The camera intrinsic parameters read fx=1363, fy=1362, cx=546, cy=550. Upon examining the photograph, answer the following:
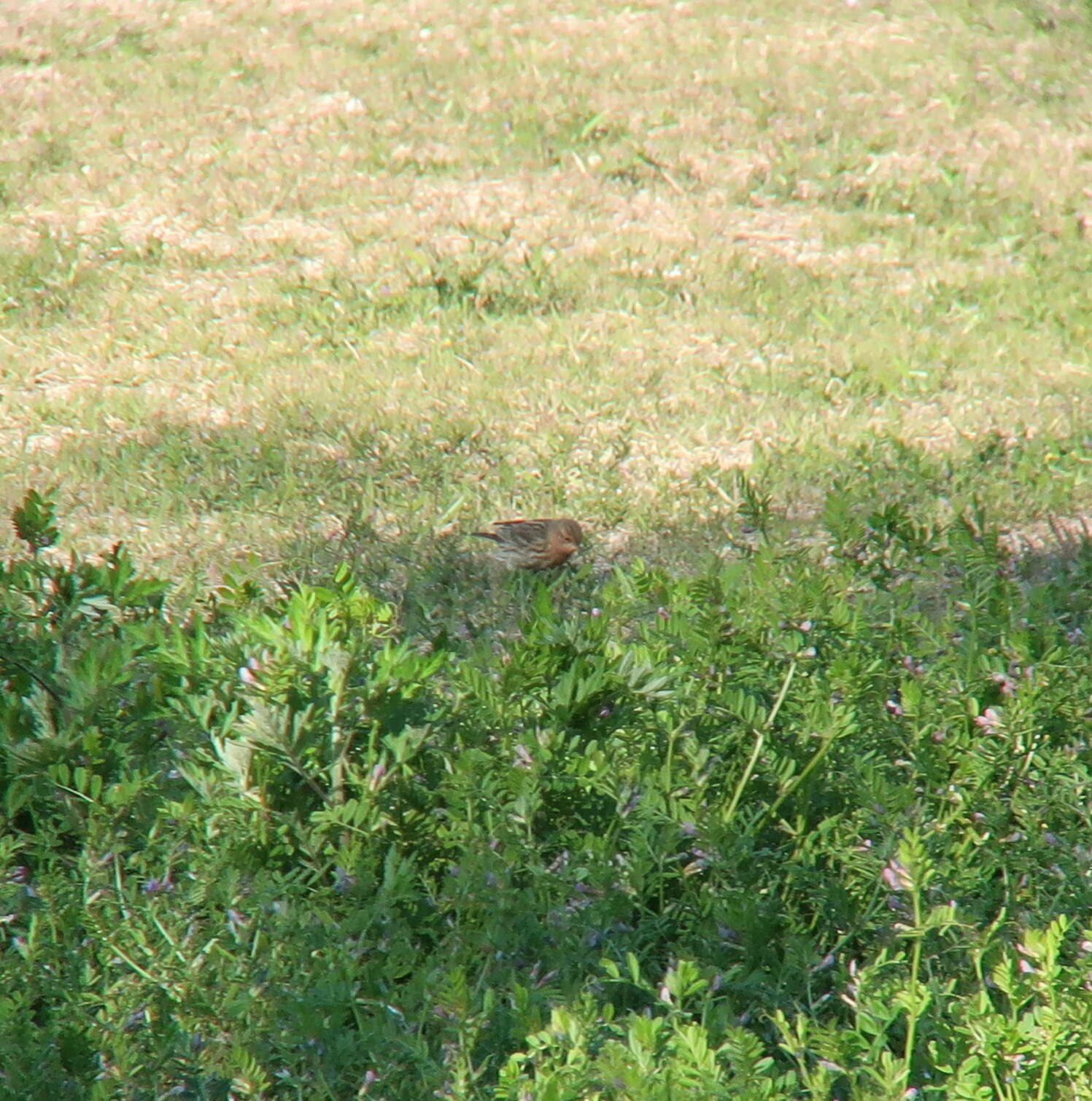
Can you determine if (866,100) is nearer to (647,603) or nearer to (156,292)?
(156,292)

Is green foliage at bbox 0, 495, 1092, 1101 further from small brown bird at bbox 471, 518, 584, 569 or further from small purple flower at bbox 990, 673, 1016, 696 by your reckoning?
small brown bird at bbox 471, 518, 584, 569

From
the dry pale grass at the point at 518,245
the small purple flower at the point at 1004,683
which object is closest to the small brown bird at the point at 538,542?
the dry pale grass at the point at 518,245

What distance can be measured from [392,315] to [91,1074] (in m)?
5.15

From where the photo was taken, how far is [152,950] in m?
2.45

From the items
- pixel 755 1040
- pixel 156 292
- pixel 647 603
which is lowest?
pixel 156 292

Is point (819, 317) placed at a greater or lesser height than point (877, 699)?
lesser

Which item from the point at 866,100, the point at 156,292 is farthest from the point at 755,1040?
the point at 866,100

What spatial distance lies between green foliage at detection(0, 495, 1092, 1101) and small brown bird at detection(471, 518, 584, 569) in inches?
46.3

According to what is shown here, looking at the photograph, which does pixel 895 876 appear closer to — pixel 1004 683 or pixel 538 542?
pixel 1004 683

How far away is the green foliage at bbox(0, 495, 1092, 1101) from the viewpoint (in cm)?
224

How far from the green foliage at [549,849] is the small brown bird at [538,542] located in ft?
3.86

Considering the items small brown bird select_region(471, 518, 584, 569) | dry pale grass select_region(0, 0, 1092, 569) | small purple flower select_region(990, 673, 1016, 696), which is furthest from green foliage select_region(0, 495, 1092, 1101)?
dry pale grass select_region(0, 0, 1092, 569)

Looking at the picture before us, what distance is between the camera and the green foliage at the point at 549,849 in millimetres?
2236

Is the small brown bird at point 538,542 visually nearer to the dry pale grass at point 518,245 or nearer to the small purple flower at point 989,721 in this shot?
the dry pale grass at point 518,245
